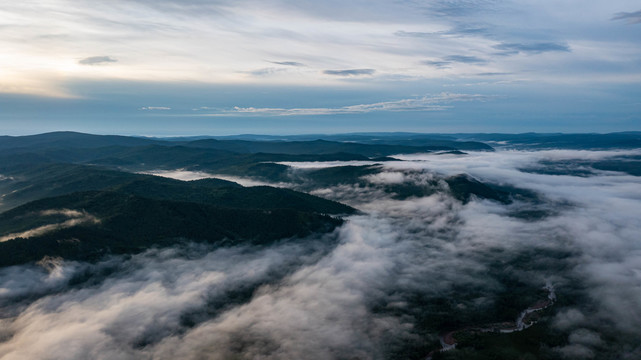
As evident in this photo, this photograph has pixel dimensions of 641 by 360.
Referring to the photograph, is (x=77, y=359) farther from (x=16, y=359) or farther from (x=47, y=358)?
(x=16, y=359)

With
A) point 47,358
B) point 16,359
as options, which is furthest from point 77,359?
point 16,359
